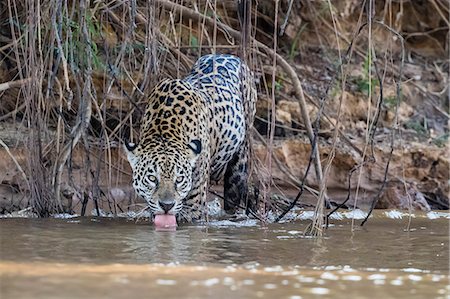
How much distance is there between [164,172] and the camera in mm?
6086

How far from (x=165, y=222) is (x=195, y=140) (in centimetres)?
65

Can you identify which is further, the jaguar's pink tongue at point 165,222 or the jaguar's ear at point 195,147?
the jaguar's ear at point 195,147

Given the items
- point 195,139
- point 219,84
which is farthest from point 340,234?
point 219,84

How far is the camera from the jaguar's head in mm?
6023

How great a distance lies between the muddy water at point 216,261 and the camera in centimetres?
377

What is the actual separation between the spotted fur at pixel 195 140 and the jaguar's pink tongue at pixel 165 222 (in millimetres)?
33

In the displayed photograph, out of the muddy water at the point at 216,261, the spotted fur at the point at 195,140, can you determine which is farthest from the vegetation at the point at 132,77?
the muddy water at the point at 216,261

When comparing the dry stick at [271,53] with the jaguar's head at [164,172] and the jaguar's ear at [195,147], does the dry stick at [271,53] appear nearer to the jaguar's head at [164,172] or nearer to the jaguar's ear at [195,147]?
the jaguar's ear at [195,147]

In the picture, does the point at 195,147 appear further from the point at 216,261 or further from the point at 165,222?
the point at 216,261

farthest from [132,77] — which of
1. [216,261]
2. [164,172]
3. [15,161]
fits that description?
[216,261]

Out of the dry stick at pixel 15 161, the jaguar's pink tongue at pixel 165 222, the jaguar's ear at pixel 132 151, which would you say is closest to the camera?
the jaguar's pink tongue at pixel 165 222

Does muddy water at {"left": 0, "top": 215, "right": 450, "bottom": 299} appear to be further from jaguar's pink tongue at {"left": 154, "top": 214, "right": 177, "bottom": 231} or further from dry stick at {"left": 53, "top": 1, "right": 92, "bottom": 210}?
dry stick at {"left": 53, "top": 1, "right": 92, "bottom": 210}

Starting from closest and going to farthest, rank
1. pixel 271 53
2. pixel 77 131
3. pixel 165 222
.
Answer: pixel 165 222 → pixel 77 131 → pixel 271 53

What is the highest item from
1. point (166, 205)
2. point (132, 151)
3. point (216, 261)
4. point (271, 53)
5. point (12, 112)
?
point (271, 53)
